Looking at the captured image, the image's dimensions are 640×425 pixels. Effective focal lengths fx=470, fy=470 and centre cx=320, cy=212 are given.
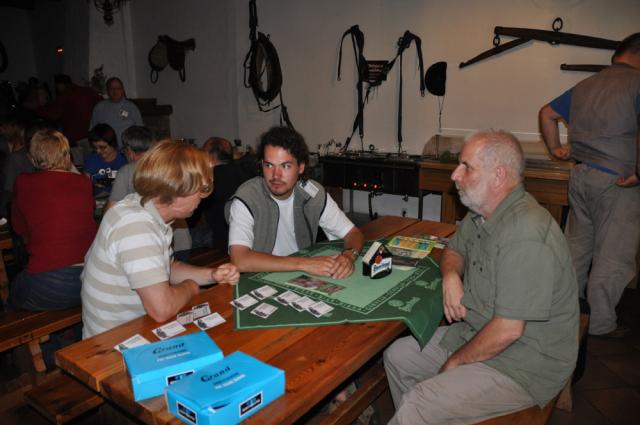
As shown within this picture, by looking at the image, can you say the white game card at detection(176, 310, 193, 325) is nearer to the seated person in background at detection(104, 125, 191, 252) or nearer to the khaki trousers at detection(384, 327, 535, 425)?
the khaki trousers at detection(384, 327, 535, 425)

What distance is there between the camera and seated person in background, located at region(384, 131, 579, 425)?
159cm

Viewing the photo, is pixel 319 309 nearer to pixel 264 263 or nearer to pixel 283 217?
pixel 264 263

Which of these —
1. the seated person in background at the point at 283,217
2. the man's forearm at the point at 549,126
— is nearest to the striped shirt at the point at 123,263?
the seated person in background at the point at 283,217

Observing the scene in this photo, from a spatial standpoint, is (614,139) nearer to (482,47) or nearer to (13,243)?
(482,47)

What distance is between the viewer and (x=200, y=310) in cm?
175

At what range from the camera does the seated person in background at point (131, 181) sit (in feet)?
10.5

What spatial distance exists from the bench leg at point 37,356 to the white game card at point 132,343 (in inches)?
50.6

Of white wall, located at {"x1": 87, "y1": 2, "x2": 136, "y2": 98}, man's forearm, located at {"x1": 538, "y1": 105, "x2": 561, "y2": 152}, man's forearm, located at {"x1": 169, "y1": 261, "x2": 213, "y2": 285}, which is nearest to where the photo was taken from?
Answer: man's forearm, located at {"x1": 169, "y1": 261, "x2": 213, "y2": 285}

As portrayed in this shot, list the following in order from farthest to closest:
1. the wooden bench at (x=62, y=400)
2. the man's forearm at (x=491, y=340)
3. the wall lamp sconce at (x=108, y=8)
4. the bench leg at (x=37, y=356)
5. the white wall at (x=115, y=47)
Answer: the white wall at (x=115, y=47)
the wall lamp sconce at (x=108, y=8)
the bench leg at (x=37, y=356)
the wooden bench at (x=62, y=400)
the man's forearm at (x=491, y=340)

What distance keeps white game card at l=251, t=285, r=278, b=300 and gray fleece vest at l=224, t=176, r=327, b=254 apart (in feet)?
1.92

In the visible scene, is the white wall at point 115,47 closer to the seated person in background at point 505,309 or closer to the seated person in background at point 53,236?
the seated person in background at point 53,236

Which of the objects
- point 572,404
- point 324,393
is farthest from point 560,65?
point 324,393

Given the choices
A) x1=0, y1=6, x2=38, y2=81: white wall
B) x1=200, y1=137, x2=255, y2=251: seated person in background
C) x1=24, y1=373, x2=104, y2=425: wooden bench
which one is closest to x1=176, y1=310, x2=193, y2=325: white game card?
x1=24, y1=373, x2=104, y2=425: wooden bench

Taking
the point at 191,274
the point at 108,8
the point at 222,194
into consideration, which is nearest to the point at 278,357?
the point at 191,274
